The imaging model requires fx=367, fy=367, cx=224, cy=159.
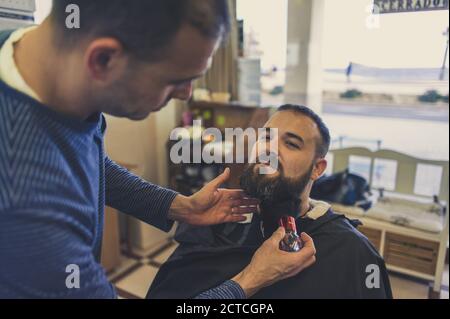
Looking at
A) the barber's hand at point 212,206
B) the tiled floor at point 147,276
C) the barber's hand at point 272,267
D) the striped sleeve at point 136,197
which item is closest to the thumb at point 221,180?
the barber's hand at point 212,206

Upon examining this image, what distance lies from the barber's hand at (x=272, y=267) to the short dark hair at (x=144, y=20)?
0.58 metres

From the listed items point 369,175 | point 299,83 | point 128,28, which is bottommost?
point 369,175

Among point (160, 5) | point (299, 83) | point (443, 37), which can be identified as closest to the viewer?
point (160, 5)

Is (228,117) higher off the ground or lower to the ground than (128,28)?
lower

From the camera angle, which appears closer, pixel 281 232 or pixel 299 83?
pixel 281 232

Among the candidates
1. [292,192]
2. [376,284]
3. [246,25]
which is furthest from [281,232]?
[246,25]

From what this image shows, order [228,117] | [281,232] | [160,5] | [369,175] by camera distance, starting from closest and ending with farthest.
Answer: [160,5]
[281,232]
[369,175]
[228,117]

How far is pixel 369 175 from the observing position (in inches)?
84.5

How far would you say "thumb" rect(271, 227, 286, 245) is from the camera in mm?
955

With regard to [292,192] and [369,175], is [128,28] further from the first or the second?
[369,175]

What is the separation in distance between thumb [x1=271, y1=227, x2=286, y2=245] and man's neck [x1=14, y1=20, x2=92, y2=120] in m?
0.59

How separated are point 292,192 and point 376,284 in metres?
0.35

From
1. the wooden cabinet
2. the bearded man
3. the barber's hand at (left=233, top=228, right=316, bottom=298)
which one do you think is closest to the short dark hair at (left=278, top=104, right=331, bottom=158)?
the bearded man

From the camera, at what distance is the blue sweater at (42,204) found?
57cm
